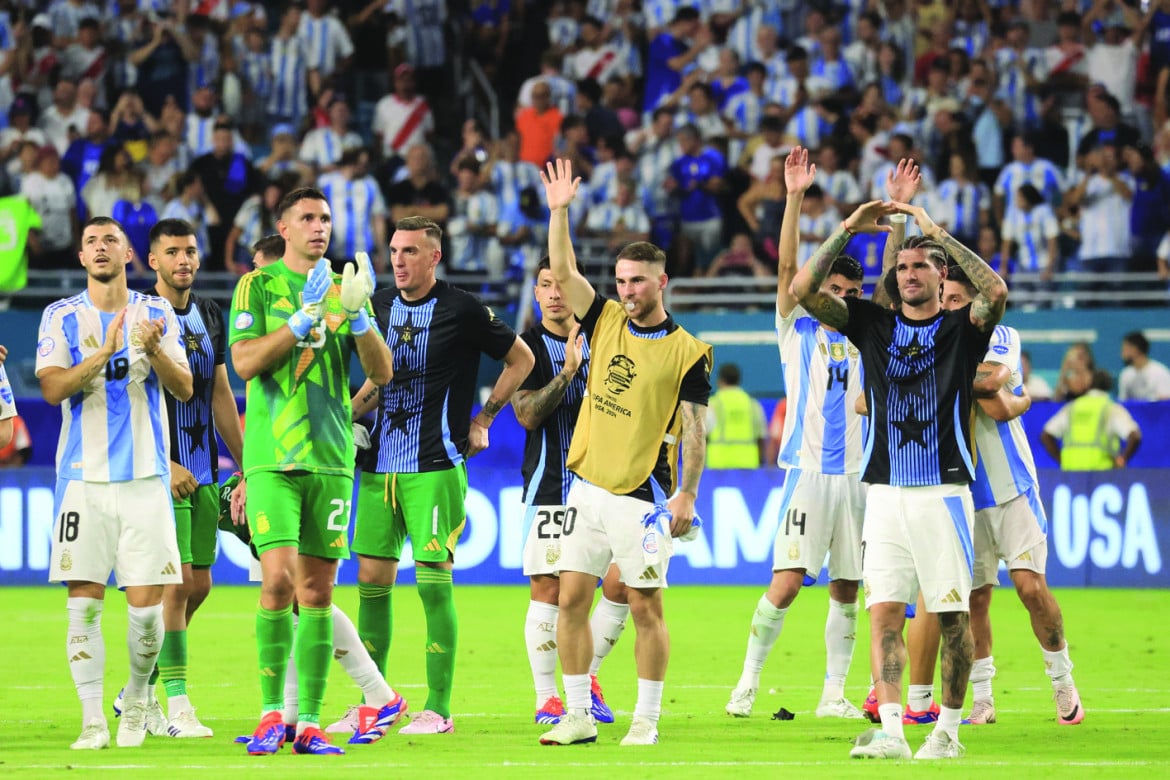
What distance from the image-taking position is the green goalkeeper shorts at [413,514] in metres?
9.06

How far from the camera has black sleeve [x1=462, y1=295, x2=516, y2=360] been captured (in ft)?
30.9

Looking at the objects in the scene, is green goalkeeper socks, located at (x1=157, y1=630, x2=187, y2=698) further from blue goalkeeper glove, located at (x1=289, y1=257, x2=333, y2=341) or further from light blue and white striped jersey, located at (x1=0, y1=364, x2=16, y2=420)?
blue goalkeeper glove, located at (x1=289, y1=257, x2=333, y2=341)

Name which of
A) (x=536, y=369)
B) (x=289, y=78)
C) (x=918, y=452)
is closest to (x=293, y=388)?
(x=536, y=369)

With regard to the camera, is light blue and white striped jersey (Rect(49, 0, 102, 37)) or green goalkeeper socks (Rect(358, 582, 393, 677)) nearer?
green goalkeeper socks (Rect(358, 582, 393, 677))

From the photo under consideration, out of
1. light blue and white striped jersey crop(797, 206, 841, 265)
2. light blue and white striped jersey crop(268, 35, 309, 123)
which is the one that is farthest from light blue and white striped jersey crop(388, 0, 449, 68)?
light blue and white striped jersey crop(797, 206, 841, 265)

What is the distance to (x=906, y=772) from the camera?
299 inches

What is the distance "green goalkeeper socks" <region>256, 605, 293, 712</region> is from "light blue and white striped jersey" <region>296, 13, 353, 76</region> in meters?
16.9

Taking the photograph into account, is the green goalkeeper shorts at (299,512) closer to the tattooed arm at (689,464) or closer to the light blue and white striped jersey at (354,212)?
the tattooed arm at (689,464)

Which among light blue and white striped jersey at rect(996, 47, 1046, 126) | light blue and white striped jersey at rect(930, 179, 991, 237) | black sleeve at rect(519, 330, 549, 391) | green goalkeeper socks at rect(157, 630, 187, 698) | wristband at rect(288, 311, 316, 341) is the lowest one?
green goalkeeper socks at rect(157, 630, 187, 698)

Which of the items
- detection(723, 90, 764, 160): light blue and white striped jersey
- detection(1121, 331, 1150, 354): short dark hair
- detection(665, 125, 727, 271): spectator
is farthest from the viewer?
detection(723, 90, 764, 160): light blue and white striped jersey

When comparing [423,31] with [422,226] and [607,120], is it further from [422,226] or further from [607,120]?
[422,226]

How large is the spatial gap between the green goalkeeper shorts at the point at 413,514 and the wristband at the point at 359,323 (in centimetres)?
121

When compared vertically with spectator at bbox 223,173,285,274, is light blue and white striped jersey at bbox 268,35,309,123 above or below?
above

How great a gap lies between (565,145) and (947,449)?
48.5 ft
